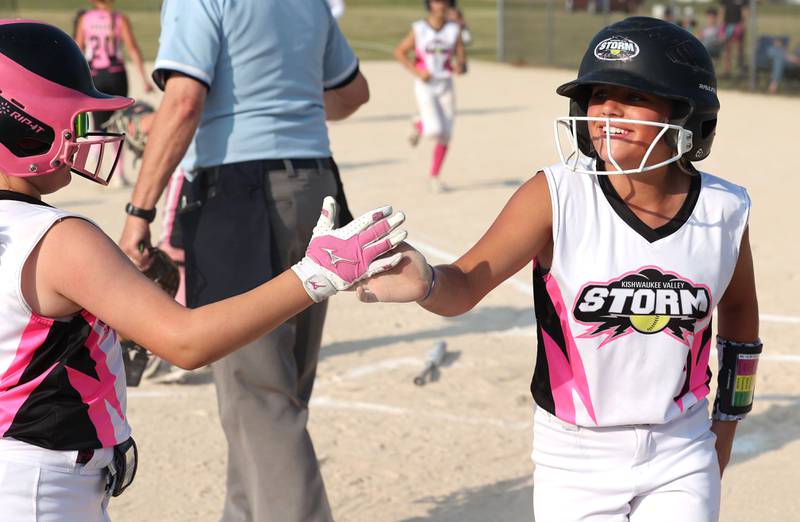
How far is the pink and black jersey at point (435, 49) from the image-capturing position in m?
13.0

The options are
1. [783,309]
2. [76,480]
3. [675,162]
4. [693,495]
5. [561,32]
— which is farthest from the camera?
[561,32]

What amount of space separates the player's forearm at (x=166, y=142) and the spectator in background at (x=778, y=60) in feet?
65.9

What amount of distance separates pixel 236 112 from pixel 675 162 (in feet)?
5.95

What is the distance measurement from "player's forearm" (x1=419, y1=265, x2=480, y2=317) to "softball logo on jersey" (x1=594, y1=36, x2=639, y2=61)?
0.75 meters

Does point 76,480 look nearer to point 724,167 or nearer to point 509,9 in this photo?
point 724,167

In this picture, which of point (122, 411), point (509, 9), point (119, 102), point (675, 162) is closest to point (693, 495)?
point (675, 162)

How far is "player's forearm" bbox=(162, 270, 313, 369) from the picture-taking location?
2689 mm

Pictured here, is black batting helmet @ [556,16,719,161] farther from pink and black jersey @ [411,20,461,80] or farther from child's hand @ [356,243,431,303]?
pink and black jersey @ [411,20,461,80]

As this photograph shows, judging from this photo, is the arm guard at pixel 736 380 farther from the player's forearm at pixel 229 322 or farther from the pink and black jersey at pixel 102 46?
the pink and black jersey at pixel 102 46

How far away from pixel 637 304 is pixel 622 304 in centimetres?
4

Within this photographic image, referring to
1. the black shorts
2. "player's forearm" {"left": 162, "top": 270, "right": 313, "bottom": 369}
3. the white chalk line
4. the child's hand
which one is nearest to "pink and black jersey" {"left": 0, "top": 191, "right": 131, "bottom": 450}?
"player's forearm" {"left": 162, "top": 270, "right": 313, "bottom": 369}

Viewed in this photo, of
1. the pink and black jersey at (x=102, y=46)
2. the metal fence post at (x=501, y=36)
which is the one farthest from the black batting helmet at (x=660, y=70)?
the metal fence post at (x=501, y=36)

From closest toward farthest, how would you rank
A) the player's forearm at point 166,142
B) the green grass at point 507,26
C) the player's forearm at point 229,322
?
1. the player's forearm at point 229,322
2. the player's forearm at point 166,142
3. the green grass at point 507,26

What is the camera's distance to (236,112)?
176 inches
